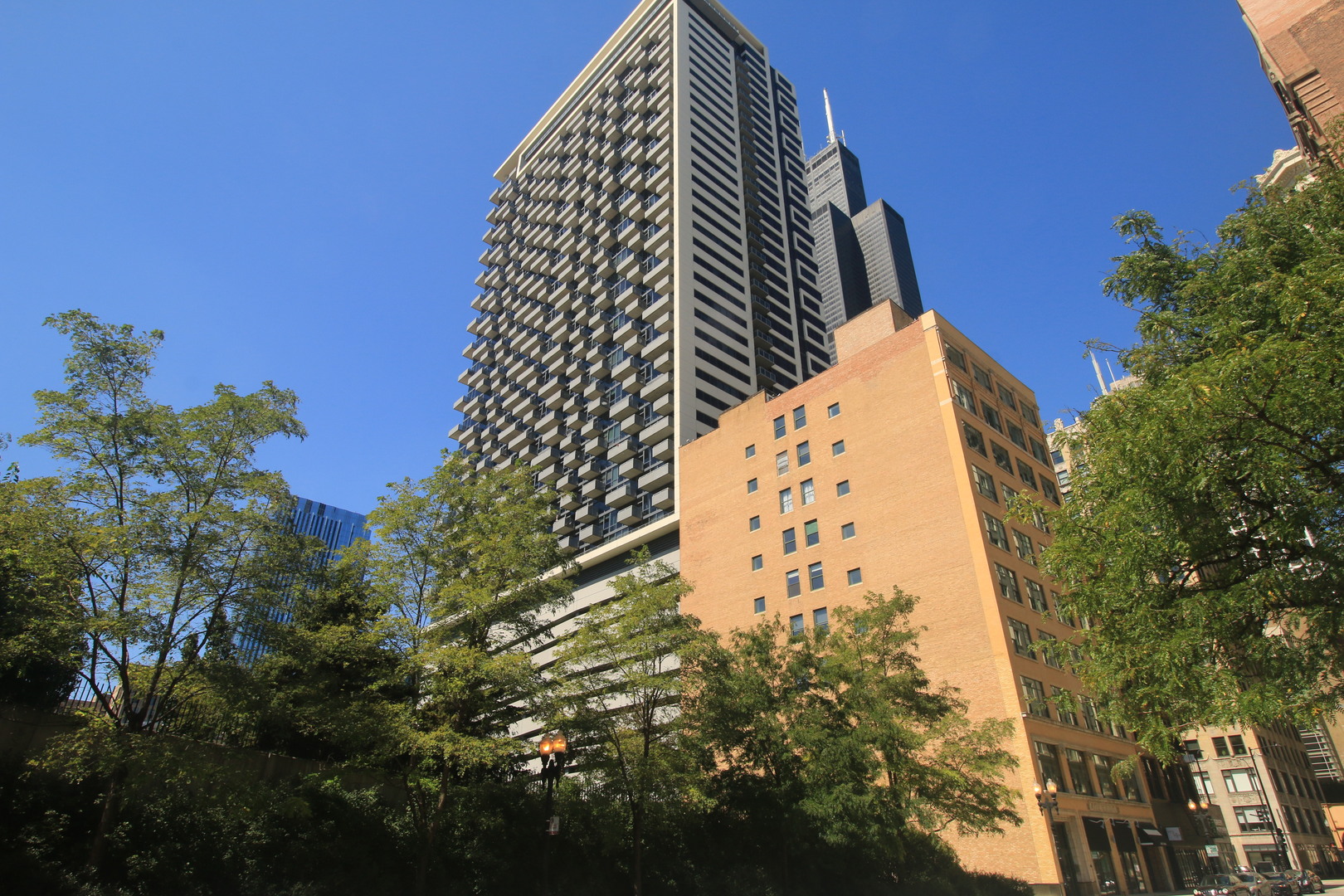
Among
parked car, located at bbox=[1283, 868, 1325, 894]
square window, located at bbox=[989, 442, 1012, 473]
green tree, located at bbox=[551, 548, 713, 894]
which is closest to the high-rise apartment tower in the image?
square window, located at bbox=[989, 442, 1012, 473]

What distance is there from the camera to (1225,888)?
116ft

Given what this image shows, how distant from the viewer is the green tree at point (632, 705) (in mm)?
22094

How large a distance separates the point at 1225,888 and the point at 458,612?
39.7 metres

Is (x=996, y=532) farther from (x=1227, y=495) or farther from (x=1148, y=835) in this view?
(x=1227, y=495)

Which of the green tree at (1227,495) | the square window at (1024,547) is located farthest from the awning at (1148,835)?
the green tree at (1227,495)

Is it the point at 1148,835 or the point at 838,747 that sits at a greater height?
the point at 838,747

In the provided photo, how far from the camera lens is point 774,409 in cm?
5516

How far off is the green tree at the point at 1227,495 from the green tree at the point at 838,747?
8602mm

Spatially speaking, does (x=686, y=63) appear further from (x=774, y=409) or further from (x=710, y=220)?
(x=774, y=409)

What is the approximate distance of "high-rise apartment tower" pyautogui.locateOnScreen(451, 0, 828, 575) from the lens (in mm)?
68875

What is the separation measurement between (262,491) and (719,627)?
3587 centimetres

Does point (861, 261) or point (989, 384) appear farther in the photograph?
point (861, 261)

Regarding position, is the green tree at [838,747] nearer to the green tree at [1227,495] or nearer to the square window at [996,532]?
the green tree at [1227,495]

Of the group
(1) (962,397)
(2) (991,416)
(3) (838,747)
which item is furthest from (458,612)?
(2) (991,416)
